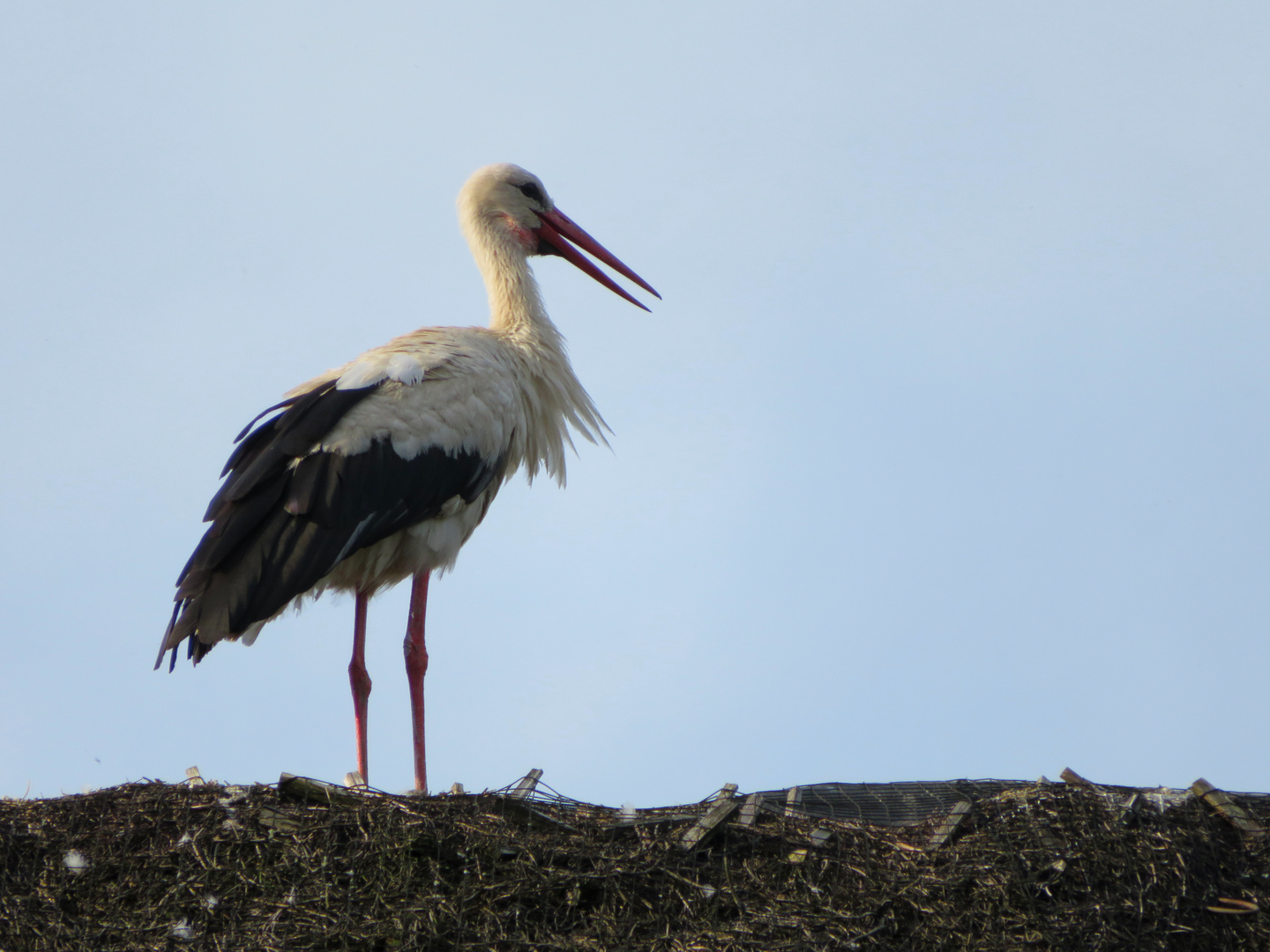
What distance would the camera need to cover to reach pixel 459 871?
13.7 feet

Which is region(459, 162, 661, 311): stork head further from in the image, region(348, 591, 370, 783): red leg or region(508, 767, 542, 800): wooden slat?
region(508, 767, 542, 800): wooden slat

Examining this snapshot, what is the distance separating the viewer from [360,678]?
Result: 5.46 m

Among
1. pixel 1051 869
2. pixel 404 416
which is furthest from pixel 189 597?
pixel 1051 869

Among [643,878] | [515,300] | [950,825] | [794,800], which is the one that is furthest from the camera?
[515,300]

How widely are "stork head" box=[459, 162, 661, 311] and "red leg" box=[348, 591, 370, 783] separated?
1767mm

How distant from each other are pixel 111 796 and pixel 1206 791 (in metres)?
3.25

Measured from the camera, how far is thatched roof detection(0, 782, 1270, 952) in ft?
13.3

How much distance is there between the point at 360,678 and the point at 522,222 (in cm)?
219

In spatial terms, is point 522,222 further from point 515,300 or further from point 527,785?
point 527,785

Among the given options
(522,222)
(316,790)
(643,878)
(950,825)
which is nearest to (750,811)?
Answer: (643,878)

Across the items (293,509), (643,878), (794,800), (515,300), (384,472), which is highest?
(515,300)

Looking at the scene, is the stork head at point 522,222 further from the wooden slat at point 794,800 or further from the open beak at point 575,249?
the wooden slat at point 794,800

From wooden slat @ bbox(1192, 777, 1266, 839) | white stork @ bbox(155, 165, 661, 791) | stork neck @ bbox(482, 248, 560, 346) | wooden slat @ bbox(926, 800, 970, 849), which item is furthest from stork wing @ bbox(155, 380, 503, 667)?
wooden slat @ bbox(1192, 777, 1266, 839)

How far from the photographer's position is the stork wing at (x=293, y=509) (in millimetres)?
4812
